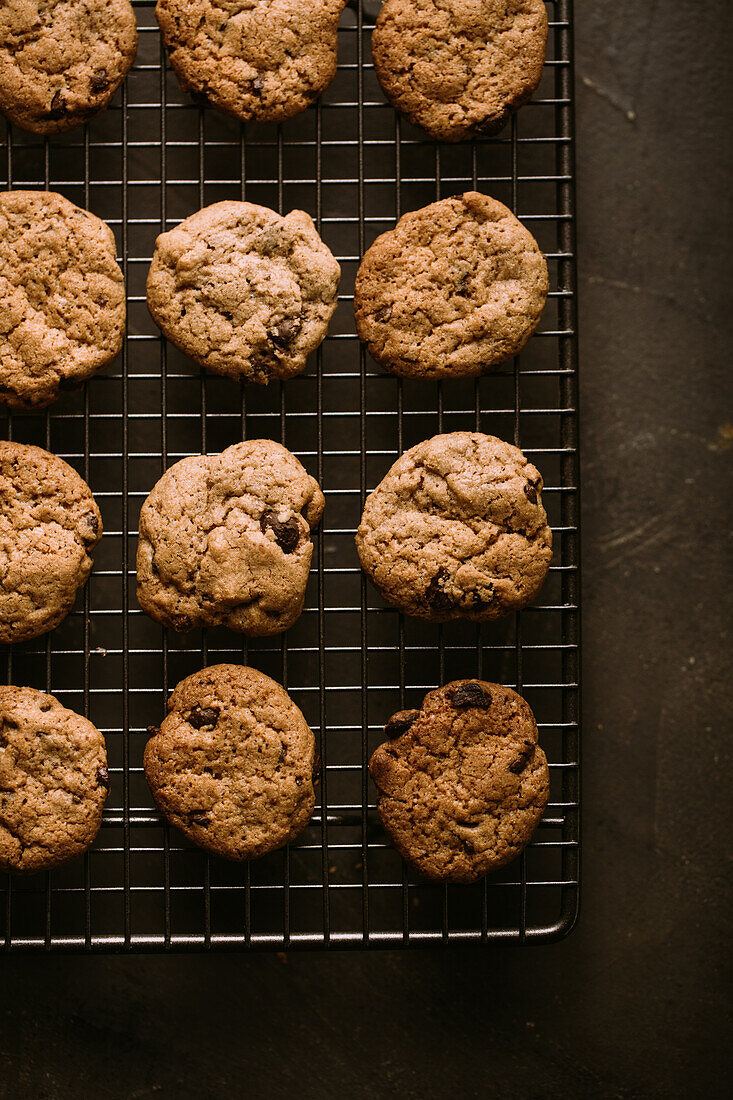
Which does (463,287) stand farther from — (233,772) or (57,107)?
(233,772)

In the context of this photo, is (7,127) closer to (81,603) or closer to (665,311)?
(81,603)

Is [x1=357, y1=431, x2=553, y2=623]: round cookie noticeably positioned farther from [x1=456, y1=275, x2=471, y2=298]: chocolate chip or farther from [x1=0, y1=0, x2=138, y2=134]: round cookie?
[x1=0, y1=0, x2=138, y2=134]: round cookie

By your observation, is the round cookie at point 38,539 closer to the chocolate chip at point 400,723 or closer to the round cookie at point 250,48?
the chocolate chip at point 400,723

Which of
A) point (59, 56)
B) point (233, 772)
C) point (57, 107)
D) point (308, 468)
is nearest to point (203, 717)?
point (233, 772)

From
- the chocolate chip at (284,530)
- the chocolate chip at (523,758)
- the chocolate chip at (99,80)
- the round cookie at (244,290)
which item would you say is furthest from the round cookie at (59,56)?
the chocolate chip at (523,758)

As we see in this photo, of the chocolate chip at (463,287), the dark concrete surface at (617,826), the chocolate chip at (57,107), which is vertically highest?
the chocolate chip at (57,107)

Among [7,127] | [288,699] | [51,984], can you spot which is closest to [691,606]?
[288,699]

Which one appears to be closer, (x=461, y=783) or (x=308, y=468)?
(x=461, y=783)
